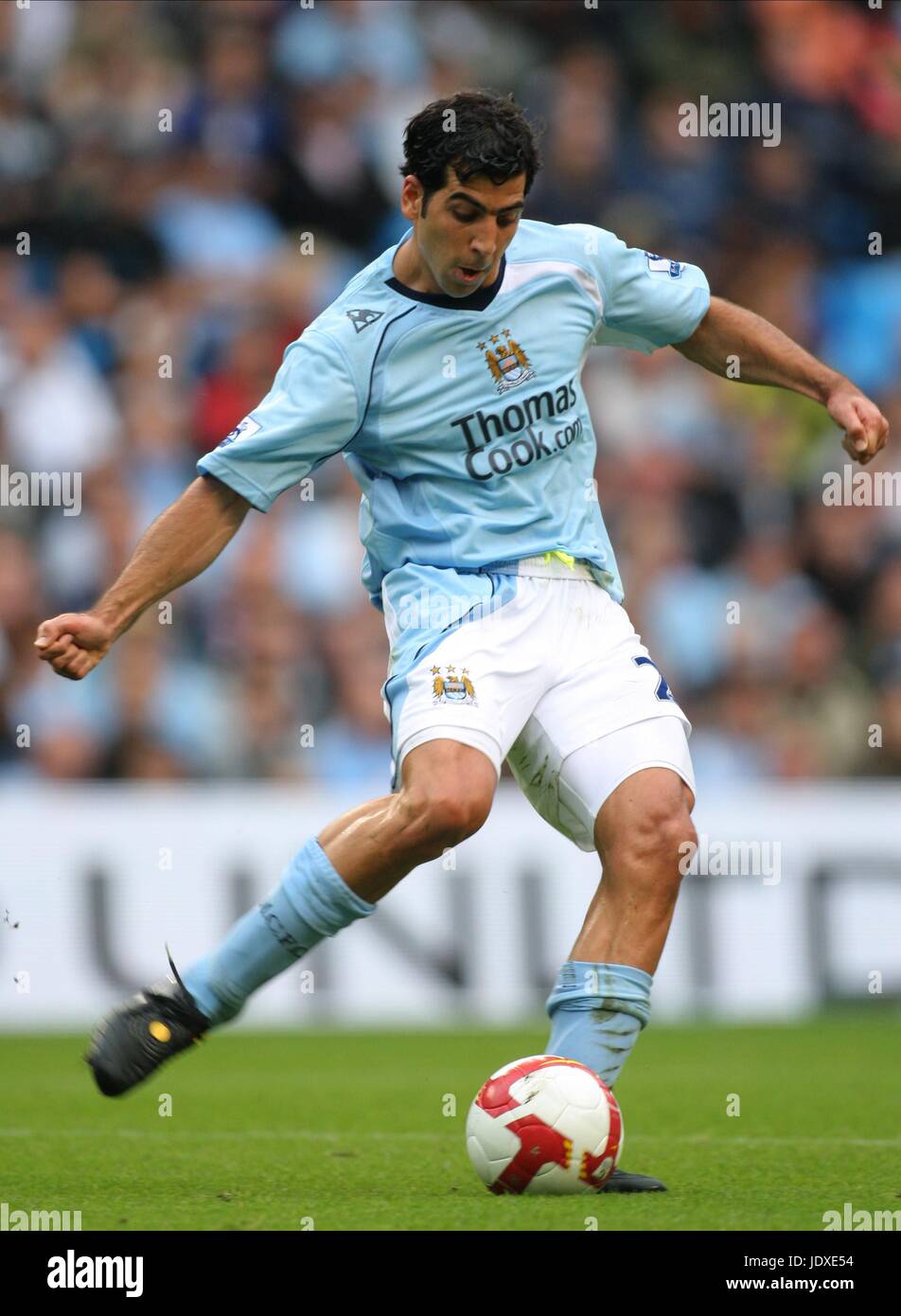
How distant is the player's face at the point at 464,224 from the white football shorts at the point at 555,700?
0.72 meters

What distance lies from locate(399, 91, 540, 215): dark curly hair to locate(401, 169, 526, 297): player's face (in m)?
0.03

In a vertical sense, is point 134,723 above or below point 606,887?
above

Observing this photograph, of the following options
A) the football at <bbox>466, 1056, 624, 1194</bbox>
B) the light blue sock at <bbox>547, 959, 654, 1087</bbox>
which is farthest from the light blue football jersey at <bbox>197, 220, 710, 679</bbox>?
the football at <bbox>466, 1056, 624, 1194</bbox>

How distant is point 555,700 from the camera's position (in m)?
4.99

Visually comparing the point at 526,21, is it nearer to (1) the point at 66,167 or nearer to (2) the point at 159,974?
(1) the point at 66,167

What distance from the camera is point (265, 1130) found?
609 centimetres

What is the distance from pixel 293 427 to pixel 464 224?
0.61 metres

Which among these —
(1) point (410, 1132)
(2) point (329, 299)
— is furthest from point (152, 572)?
(2) point (329, 299)

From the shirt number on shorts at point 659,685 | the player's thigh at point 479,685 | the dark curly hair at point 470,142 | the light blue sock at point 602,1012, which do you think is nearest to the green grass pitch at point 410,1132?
the light blue sock at point 602,1012

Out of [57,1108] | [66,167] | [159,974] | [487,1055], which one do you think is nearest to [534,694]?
[57,1108]

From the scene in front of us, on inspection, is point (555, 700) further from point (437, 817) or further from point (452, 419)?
point (452, 419)

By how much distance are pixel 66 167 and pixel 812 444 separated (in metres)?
4.70

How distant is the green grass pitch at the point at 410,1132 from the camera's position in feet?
14.3

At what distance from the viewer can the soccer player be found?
4.70 meters
